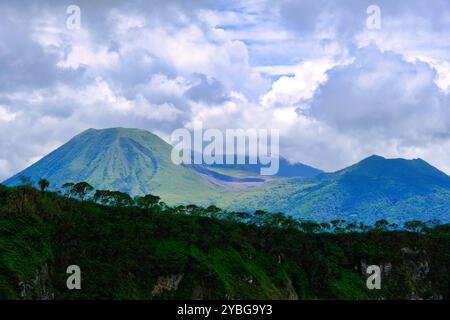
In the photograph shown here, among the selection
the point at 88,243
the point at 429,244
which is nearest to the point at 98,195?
the point at 88,243

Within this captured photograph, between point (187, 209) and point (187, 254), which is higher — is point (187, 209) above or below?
above

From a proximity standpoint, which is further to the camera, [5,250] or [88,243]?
[88,243]

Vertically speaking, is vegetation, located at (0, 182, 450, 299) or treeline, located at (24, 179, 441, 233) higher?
treeline, located at (24, 179, 441, 233)

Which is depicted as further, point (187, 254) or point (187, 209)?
point (187, 209)

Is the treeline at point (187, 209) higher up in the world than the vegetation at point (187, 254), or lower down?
higher up

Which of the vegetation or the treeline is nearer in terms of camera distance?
the vegetation

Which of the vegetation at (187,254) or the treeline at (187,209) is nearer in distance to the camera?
the vegetation at (187,254)
